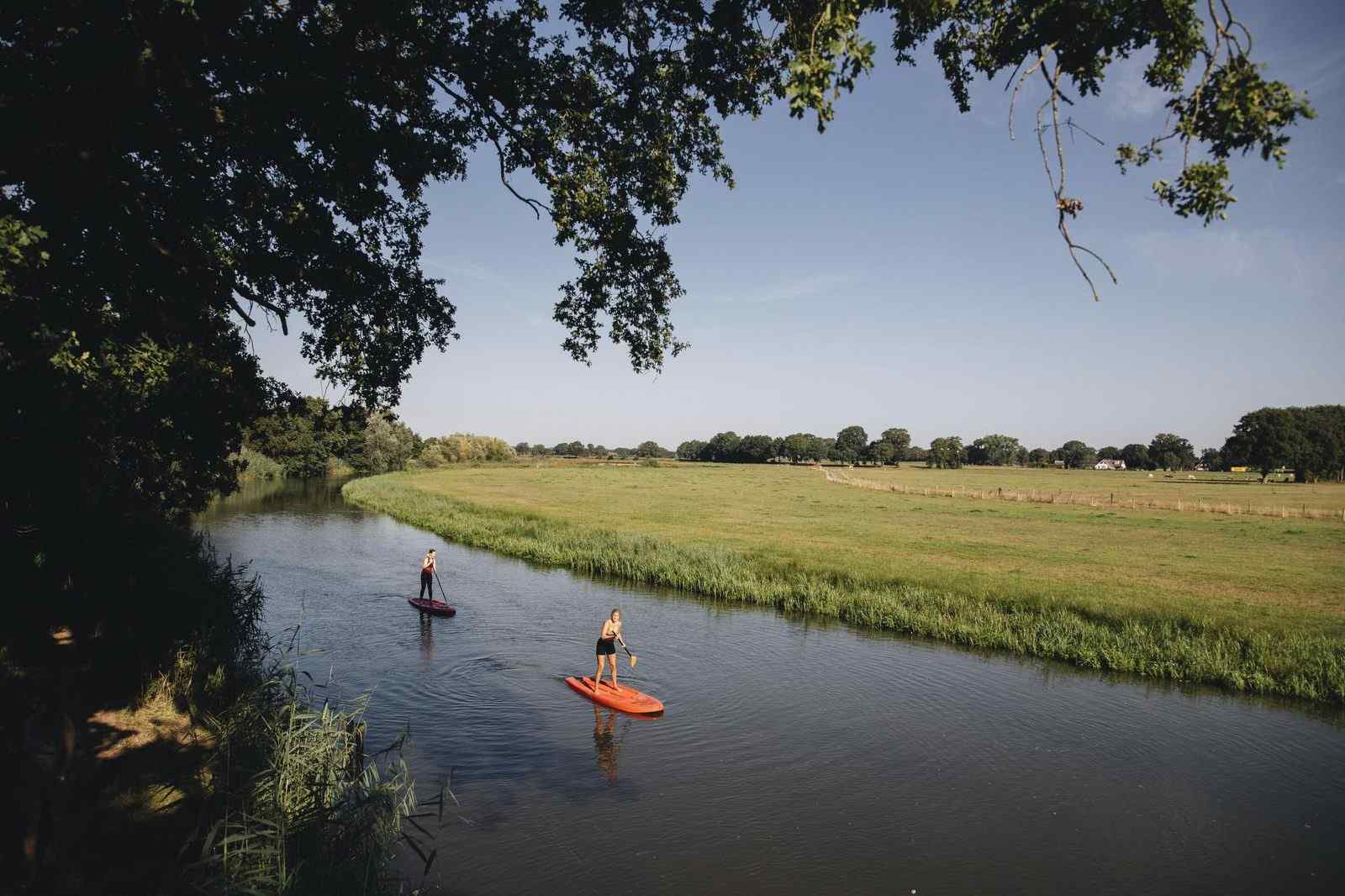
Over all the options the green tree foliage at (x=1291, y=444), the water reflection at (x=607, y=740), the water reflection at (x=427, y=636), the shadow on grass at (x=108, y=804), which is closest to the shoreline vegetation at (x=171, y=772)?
the shadow on grass at (x=108, y=804)

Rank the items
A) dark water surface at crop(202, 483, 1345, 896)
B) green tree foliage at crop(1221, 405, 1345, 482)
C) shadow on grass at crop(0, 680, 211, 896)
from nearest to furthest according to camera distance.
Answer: shadow on grass at crop(0, 680, 211, 896) → dark water surface at crop(202, 483, 1345, 896) → green tree foliage at crop(1221, 405, 1345, 482)

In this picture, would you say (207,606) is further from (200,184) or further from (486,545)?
(486,545)

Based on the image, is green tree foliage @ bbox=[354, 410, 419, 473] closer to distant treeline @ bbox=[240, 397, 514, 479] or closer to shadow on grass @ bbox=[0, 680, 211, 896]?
distant treeline @ bbox=[240, 397, 514, 479]

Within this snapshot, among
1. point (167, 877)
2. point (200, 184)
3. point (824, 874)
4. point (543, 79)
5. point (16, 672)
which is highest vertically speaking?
point (543, 79)

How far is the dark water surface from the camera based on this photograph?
1075cm

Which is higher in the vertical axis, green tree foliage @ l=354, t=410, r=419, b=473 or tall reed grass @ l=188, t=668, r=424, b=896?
green tree foliage @ l=354, t=410, r=419, b=473

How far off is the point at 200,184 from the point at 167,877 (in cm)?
963

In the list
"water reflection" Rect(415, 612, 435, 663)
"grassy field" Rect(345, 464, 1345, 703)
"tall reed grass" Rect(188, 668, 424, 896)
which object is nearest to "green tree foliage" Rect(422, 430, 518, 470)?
"grassy field" Rect(345, 464, 1345, 703)

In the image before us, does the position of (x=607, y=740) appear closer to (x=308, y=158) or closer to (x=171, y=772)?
(x=171, y=772)

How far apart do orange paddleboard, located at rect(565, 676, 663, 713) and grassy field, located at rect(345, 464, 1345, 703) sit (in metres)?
11.2

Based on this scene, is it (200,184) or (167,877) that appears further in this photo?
(200,184)

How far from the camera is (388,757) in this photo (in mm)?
13430

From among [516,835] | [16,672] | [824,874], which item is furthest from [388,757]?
[824,874]

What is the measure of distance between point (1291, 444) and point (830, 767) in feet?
498
